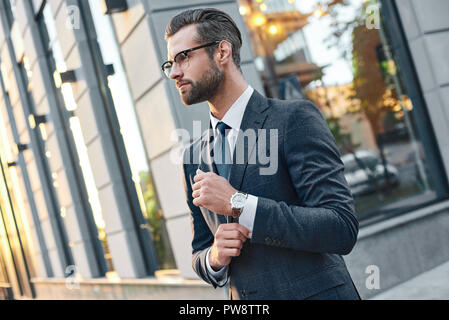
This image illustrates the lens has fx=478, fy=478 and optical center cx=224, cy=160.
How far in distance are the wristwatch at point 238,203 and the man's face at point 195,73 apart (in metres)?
0.47

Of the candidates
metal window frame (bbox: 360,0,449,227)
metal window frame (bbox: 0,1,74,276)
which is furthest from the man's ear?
metal window frame (bbox: 0,1,74,276)

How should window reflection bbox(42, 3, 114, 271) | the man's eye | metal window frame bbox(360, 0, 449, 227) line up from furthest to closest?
window reflection bbox(42, 3, 114, 271)
metal window frame bbox(360, 0, 449, 227)
the man's eye

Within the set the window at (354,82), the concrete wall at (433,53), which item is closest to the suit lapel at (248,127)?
the window at (354,82)

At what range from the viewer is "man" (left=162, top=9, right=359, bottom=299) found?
1.56m

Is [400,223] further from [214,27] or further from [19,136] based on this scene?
[19,136]

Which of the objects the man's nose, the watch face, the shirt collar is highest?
the man's nose

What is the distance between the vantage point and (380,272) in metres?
5.25

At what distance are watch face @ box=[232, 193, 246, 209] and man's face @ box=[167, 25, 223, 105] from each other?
18.3 inches

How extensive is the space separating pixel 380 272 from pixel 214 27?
420cm

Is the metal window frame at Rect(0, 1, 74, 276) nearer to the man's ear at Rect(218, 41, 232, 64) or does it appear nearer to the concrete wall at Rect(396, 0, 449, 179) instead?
the concrete wall at Rect(396, 0, 449, 179)

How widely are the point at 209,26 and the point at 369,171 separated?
518cm

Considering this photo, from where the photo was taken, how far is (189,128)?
434cm

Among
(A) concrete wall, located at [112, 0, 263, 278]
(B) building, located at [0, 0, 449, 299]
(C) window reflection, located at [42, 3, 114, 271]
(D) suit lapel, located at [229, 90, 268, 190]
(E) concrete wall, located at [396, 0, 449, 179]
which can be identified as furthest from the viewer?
(C) window reflection, located at [42, 3, 114, 271]

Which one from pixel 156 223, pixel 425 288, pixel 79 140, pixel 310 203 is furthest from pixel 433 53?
pixel 79 140
